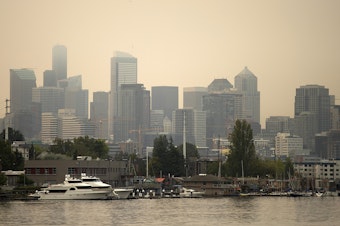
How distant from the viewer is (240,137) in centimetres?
14800

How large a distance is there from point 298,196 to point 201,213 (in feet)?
167

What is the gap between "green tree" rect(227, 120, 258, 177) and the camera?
480 feet

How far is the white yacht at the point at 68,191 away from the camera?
11050cm

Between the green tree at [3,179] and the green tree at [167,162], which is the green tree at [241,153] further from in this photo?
the green tree at [3,179]

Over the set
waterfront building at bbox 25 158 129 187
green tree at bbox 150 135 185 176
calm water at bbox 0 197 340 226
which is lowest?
calm water at bbox 0 197 340 226

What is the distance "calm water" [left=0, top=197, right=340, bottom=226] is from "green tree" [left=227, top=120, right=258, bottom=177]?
37.2m

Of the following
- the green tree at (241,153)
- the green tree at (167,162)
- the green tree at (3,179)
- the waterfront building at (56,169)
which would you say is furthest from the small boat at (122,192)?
the green tree at (167,162)

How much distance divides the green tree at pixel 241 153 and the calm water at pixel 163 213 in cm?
3724

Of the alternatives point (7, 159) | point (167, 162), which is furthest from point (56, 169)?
point (167, 162)

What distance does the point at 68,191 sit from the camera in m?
111

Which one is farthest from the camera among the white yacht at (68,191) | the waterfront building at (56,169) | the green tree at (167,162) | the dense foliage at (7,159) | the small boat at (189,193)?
the green tree at (167,162)

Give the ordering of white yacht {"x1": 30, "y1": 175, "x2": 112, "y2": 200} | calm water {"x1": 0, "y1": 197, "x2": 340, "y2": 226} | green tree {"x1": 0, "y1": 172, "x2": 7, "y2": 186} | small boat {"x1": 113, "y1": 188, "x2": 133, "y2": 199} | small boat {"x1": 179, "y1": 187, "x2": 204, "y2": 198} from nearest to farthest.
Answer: calm water {"x1": 0, "y1": 197, "x2": 340, "y2": 226} < white yacht {"x1": 30, "y1": 175, "x2": 112, "y2": 200} < green tree {"x1": 0, "y1": 172, "x2": 7, "y2": 186} < small boat {"x1": 113, "y1": 188, "x2": 133, "y2": 199} < small boat {"x1": 179, "y1": 187, "x2": 204, "y2": 198}

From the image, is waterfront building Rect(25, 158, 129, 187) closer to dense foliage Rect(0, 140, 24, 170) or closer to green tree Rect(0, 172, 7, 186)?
dense foliage Rect(0, 140, 24, 170)

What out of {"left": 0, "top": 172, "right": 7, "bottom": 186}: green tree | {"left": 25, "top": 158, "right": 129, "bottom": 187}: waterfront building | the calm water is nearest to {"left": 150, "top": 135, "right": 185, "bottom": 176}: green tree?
{"left": 25, "top": 158, "right": 129, "bottom": 187}: waterfront building
